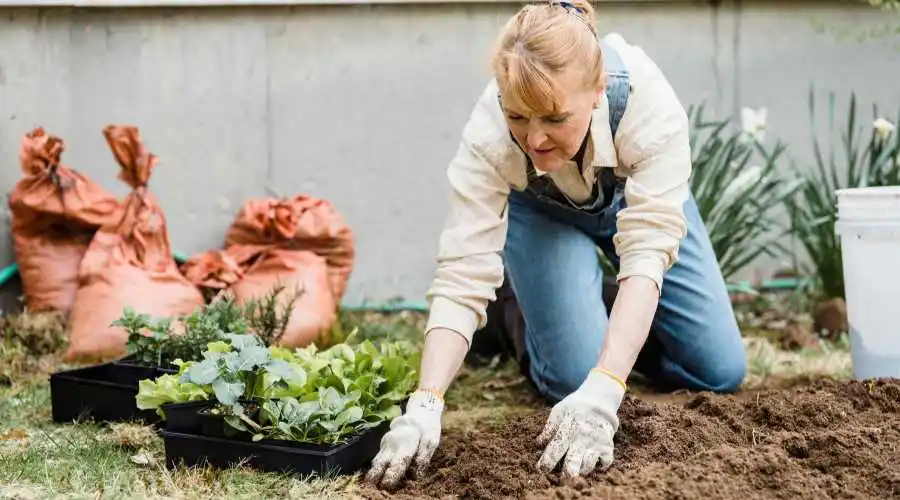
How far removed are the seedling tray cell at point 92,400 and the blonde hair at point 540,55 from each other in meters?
1.20

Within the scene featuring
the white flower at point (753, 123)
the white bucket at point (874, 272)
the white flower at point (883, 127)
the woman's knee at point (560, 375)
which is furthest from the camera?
the white flower at point (753, 123)

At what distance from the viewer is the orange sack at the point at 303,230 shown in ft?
11.5

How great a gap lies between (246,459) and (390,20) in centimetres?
233

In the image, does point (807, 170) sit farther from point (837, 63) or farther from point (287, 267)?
point (287, 267)

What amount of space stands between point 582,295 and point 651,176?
593 mm

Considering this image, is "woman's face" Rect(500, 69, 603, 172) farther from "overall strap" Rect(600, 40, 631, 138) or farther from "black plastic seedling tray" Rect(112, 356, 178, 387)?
"black plastic seedling tray" Rect(112, 356, 178, 387)

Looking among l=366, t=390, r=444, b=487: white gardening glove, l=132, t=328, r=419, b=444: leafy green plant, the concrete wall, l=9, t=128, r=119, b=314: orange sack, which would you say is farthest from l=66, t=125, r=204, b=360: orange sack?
l=366, t=390, r=444, b=487: white gardening glove

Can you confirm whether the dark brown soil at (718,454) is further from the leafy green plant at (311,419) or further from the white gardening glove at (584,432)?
the leafy green plant at (311,419)

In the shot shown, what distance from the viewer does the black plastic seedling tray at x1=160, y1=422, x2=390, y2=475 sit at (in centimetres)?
198

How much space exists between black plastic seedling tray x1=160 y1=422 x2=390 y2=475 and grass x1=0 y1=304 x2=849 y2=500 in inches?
0.9

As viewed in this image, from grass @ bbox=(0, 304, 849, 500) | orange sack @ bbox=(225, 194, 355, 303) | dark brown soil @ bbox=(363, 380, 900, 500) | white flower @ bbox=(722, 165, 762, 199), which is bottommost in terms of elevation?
grass @ bbox=(0, 304, 849, 500)

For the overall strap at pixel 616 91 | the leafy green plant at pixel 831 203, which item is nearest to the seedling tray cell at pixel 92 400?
the overall strap at pixel 616 91

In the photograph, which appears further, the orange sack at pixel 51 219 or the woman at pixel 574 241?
the orange sack at pixel 51 219

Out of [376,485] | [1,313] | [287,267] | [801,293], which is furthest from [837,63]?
[1,313]
